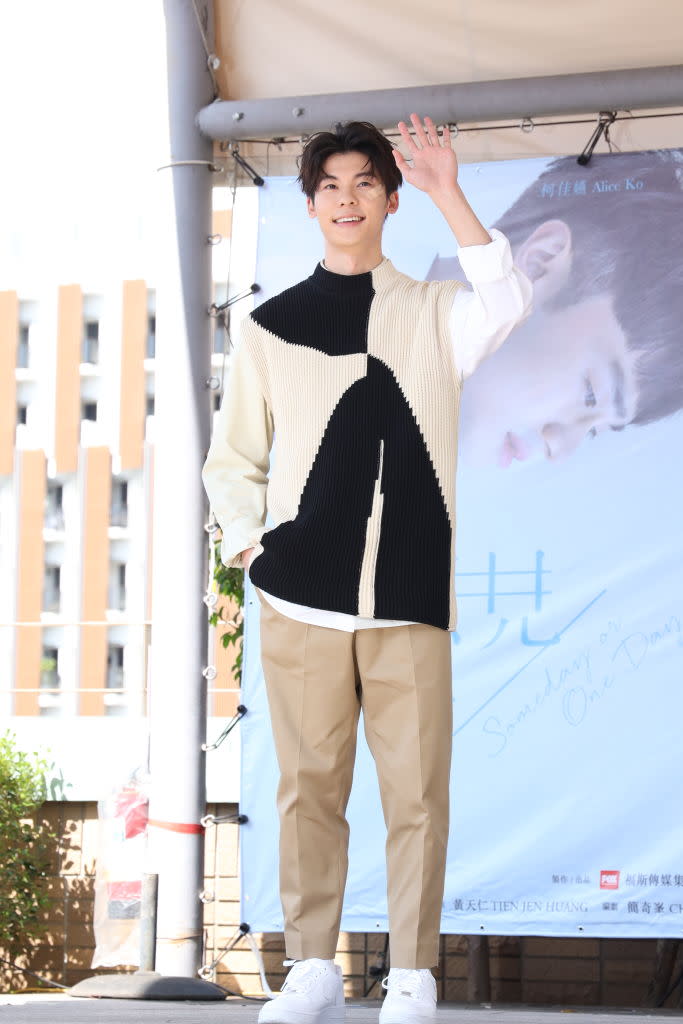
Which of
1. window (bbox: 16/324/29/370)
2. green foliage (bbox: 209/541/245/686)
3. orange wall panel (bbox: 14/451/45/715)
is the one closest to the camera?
green foliage (bbox: 209/541/245/686)

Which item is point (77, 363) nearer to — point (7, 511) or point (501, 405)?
point (7, 511)

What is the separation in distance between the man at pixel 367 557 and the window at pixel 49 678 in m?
47.3

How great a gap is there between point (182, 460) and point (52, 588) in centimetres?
4777

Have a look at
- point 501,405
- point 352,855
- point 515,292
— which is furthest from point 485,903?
point 515,292

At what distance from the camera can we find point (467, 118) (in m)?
3.59

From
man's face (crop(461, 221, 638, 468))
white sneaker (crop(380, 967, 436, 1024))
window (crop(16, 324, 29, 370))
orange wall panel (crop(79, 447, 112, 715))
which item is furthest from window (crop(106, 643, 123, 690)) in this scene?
white sneaker (crop(380, 967, 436, 1024))

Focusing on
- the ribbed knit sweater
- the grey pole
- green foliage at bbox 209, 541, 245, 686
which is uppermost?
the grey pole

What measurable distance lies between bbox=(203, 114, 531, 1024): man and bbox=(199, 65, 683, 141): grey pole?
1.49 m

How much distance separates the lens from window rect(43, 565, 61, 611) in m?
49.7

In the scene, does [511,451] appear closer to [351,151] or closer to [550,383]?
[550,383]

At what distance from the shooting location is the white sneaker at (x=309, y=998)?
6.33 feet

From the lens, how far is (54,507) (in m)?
49.2

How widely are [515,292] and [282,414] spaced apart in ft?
1.41

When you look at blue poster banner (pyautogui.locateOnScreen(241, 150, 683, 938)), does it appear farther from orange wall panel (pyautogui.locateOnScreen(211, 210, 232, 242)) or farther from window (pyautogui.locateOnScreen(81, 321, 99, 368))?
window (pyautogui.locateOnScreen(81, 321, 99, 368))
